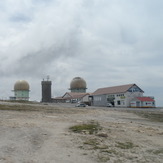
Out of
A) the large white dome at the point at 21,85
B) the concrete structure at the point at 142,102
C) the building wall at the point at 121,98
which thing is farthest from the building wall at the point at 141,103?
the large white dome at the point at 21,85

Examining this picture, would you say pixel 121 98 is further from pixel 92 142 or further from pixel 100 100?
pixel 92 142

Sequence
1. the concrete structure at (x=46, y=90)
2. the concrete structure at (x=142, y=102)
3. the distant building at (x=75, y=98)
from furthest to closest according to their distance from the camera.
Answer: the concrete structure at (x=46, y=90)
the distant building at (x=75, y=98)
the concrete structure at (x=142, y=102)

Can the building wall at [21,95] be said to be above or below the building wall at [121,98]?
above

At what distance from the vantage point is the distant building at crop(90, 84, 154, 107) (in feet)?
253

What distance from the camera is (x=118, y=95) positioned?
3159 inches

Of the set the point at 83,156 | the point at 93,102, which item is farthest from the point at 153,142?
the point at 93,102

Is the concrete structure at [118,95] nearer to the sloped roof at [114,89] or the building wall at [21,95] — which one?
the sloped roof at [114,89]

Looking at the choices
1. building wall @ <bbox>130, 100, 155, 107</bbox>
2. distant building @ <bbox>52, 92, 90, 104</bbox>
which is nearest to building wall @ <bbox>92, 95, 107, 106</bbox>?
distant building @ <bbox>52, 92, 90, 104</bbox>

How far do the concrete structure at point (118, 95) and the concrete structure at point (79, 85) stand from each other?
21852 mm

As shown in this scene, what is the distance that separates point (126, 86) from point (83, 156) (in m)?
72.5

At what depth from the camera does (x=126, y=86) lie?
80.4 metres

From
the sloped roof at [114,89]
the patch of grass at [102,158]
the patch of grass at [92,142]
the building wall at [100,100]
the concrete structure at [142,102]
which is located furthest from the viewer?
the building wall at [100,100]

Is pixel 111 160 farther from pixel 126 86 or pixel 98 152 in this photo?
pixel 126 86

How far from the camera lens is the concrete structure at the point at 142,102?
2921 inches
